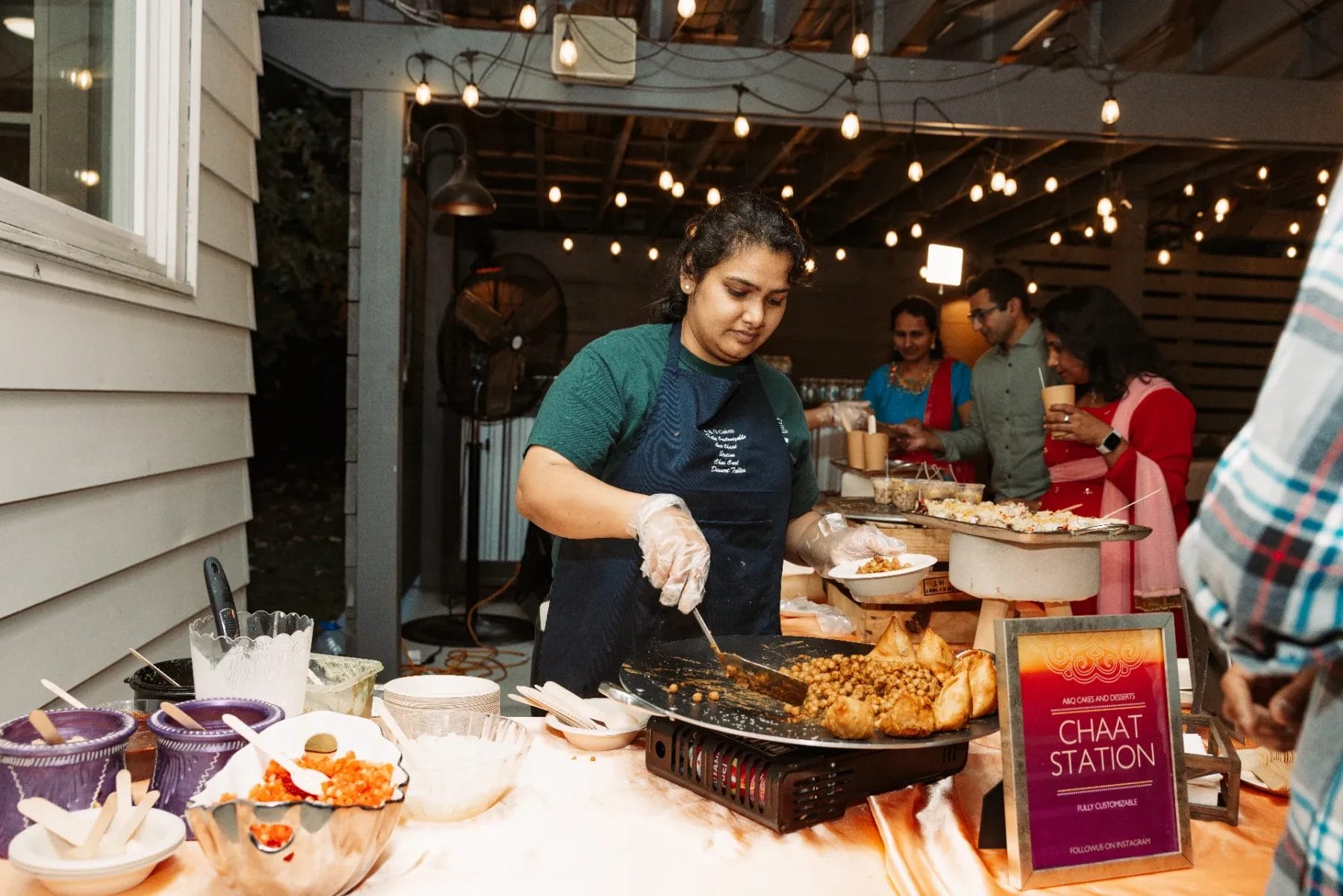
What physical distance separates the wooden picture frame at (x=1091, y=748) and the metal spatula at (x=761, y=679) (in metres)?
0.39

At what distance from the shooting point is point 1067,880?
1272 mm

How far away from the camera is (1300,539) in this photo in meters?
0.70

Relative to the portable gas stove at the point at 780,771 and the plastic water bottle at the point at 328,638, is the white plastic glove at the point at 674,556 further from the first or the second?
the plastic water bottle at the point at 328,638

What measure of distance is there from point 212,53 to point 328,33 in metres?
1.40

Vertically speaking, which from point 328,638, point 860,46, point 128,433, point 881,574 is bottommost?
point 328,638

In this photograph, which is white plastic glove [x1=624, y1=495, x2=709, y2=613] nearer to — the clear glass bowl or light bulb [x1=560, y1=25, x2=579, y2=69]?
the clear glass bowl

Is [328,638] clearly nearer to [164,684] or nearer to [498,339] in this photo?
[498,339]

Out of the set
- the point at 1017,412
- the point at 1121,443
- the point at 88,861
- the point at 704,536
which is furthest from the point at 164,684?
the point at 1017,412

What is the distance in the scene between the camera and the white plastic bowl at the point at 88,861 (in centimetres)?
105

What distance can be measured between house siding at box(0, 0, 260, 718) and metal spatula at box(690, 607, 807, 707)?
147 centimetres

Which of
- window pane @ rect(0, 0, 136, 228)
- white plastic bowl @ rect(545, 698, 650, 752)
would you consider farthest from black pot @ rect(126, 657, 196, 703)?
window pane @ rect(0, 0, 136, 228)

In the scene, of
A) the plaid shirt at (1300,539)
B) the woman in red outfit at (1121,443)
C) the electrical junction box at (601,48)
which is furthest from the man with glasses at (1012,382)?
the plaid shirt at (1300,539)

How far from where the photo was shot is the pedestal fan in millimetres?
5918

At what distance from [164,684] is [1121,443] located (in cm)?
333
